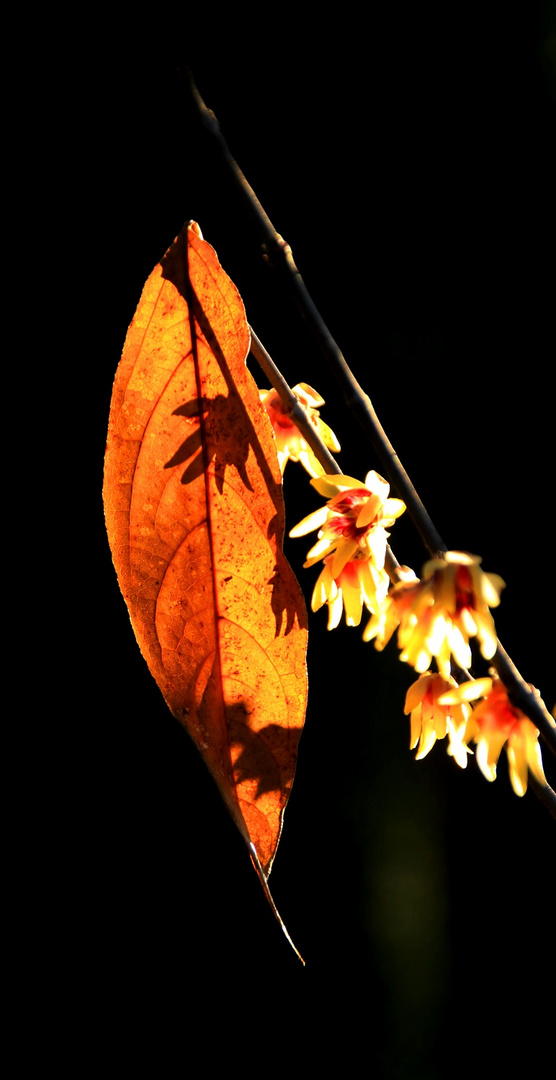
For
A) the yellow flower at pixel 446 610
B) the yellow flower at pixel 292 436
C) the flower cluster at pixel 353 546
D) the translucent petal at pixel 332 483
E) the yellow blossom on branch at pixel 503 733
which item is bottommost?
the yellow blossom on branch at pixel 503 733

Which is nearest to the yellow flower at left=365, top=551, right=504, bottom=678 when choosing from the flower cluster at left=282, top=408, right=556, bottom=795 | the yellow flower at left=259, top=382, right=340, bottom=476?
the flower cluster at left=282, top=408, right=556, bottom=795

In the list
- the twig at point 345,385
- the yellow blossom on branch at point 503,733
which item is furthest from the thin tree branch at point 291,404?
the yellow blossom on branch at point 503,733

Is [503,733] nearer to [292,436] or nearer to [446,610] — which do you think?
[446,610]

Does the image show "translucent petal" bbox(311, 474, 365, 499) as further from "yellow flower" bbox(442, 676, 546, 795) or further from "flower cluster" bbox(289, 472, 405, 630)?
"yellow flower" bbox(442, 676, 546, 795)

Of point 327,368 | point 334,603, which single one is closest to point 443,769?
point 334,603

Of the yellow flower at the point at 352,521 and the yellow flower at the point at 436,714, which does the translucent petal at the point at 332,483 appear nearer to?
the yellow flower at the point at 352,521

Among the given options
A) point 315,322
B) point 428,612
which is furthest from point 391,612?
point 315,322
